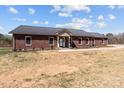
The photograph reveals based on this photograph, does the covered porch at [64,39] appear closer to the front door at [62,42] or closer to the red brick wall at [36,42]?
the front door at [62,42]

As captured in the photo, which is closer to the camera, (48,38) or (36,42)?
(36,42)

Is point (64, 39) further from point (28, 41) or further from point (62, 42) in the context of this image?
point (28, 41)

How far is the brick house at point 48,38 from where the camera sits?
999 inches

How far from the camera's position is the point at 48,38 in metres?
27.5

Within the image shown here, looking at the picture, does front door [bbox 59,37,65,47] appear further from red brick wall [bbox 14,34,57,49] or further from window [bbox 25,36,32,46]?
window [bbox 25,36,32,46]

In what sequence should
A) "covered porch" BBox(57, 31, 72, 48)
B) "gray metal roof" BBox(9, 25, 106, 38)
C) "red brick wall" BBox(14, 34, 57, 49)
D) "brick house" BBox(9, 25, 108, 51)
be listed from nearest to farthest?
"red brick wall" BBox(14, 34, 57, 49)
"brick house" BBox(9, 25, 108, 51)
"gray metal roof" BBox(9, 25, 106, 38)
"covered porch" BBox(57, 31, 72, 48)

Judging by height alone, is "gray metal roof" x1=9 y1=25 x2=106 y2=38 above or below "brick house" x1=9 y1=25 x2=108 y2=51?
above

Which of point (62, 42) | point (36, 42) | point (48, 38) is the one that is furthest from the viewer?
point (62, 42)

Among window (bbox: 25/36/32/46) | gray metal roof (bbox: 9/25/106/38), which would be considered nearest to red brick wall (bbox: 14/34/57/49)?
window (bbox: 25/36/32/46)

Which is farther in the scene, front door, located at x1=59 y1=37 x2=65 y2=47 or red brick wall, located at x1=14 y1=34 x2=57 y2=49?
front door, located at x1=59 y1=37 x2=65 y2=47

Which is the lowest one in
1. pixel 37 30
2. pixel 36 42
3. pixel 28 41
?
pixel 36 42

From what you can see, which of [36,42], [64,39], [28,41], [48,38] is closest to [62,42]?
[64,39]

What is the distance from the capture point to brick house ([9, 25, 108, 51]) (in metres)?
25.4
